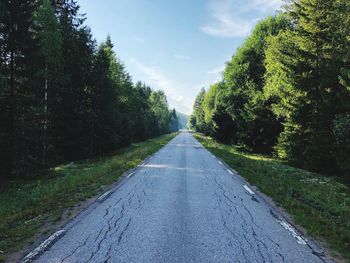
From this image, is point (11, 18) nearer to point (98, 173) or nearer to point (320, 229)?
point (98, 173)

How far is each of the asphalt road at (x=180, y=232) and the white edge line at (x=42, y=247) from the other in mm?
146

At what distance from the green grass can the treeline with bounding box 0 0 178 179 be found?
13.1 metres

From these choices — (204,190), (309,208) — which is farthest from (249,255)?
(204,190)

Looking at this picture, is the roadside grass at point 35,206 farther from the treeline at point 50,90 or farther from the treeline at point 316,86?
the treeline at point 316,86

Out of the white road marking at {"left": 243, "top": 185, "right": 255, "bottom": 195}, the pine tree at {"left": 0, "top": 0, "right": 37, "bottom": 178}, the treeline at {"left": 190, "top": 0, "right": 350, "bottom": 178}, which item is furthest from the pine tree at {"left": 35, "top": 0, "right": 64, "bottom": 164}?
the treeline at {"left": 190, "top": 0, "right": 350, "bottom": 178}

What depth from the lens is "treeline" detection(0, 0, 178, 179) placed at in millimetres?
17578

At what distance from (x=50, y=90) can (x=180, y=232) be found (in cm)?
2388

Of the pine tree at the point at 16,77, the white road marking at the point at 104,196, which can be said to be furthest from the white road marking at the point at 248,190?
the pine tree at the point at 16,77

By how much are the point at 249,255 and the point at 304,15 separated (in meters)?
19.0

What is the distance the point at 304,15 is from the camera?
20.3 m

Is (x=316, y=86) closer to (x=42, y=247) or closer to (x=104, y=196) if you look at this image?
(x=104, y=196)

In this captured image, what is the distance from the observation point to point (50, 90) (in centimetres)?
2725

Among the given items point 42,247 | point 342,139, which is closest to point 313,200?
point 342,139

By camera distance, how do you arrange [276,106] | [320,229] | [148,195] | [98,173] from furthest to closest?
[276,106] < [98,173] < [148,195] < [320,229]
